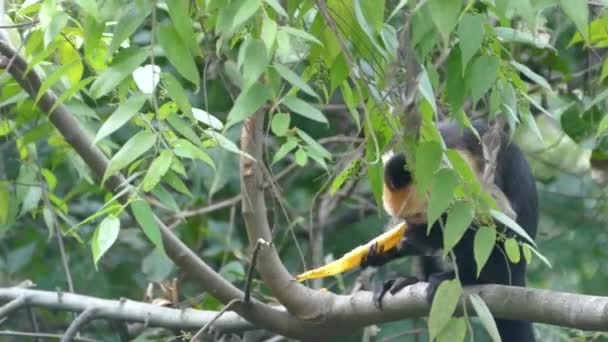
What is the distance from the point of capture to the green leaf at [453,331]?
1.84 metres

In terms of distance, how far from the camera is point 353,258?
315cm

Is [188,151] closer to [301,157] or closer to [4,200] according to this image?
[301,157]

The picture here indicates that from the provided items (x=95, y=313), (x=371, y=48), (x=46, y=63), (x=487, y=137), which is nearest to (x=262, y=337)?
(x=95, y=313)

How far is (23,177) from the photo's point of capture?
10.9ft

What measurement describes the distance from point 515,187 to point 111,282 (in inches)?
82.9

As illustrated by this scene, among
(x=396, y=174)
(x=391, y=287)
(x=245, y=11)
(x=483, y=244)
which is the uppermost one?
(x=245, y=11)

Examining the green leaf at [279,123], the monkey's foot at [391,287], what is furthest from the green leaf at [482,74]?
the monkey's foot at [391,287]

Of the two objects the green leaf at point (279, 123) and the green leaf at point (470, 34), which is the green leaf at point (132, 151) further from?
the green leaf at point (470, 34)

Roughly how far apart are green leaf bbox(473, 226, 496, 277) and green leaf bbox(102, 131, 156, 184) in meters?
0.53

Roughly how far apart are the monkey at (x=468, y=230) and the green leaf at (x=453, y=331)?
4.01 ft

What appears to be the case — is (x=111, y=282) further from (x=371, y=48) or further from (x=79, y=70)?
(x=371, y=48)

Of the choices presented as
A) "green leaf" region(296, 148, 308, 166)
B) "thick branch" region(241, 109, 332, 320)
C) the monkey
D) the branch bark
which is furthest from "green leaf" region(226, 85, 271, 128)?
the monkey

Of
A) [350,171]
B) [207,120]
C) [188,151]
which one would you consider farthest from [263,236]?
[188,151]

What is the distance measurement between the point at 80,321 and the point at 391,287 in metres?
0.82
